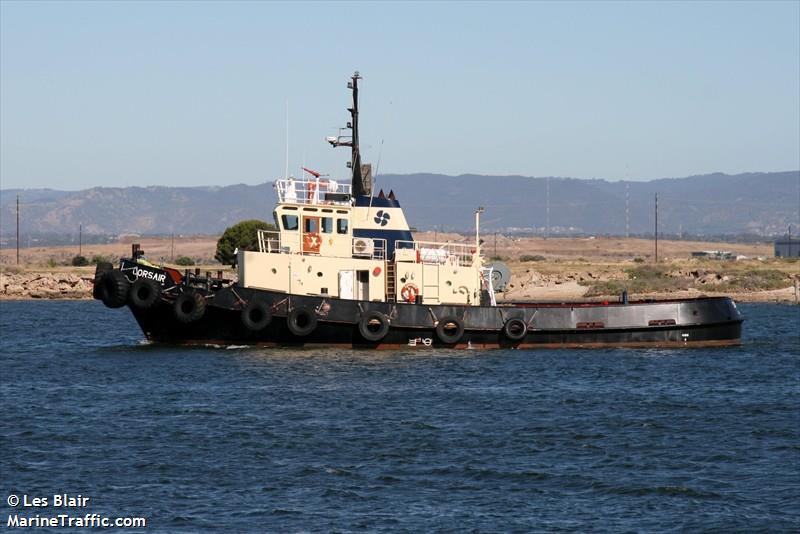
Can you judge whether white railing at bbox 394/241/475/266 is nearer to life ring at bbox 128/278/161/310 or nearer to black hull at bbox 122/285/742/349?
black hull at bbox 122/285/742/349

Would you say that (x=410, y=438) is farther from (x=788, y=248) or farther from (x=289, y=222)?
(x=788, y=248)

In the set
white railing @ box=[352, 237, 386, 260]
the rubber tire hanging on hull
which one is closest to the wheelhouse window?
white railing @ box=[352, 237, 386, 260]

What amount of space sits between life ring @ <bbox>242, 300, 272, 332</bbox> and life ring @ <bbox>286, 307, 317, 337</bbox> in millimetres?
566

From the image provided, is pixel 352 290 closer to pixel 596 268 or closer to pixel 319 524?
pixel 319 524

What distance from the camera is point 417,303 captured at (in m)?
35.7

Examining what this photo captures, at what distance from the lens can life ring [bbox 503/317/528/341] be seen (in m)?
35.9

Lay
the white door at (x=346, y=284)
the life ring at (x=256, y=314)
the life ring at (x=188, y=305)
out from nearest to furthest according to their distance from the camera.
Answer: the life ring at (x=256, y=314)
the life ring at (x=188, y=305)
the white door at (x=346, y=284)

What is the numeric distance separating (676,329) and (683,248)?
14258cm

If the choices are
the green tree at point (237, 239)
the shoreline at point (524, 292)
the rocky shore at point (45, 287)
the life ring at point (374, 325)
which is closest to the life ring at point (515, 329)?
the life ring at point (374, 325)

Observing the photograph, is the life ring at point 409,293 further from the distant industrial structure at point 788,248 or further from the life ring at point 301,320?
the distant industrial structure at point 788,248

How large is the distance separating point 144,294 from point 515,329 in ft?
33.8

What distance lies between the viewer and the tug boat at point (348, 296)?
3512 cm

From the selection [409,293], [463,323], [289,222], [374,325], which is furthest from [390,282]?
[289,222]

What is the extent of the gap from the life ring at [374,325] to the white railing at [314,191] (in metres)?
3.42
